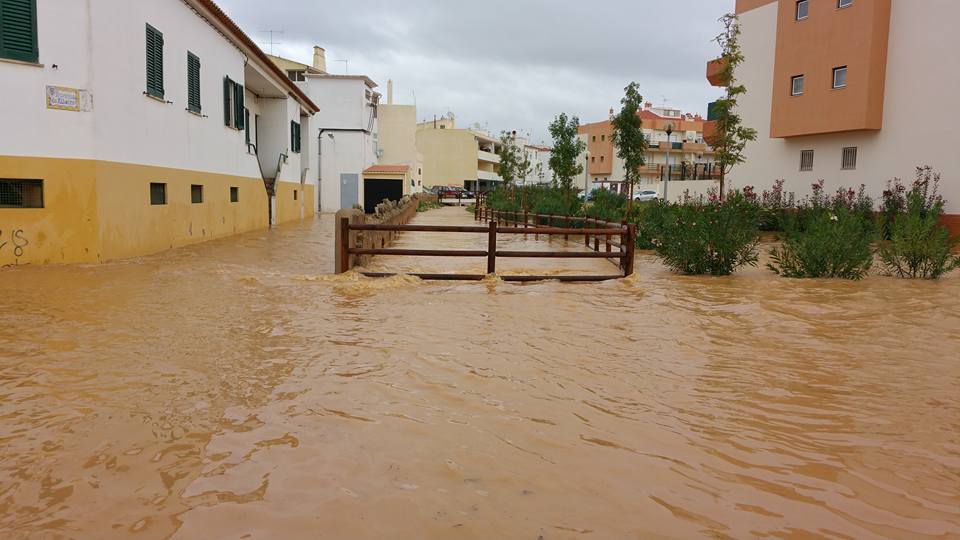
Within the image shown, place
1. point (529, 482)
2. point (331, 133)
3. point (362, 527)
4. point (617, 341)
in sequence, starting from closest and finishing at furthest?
1. point (362, 527)
2. point (529, 482)
3. point (617, 341)
4. point (331, 133)

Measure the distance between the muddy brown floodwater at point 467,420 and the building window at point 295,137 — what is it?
65.5 ft

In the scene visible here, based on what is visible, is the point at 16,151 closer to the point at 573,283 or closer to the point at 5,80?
the point at 5,80

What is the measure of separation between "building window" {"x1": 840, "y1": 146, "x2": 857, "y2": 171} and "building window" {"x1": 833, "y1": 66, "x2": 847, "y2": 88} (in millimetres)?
2257

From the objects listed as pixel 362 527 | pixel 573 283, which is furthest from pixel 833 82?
pixel 362 527

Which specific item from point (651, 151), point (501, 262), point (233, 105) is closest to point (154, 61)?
point (233, 105)

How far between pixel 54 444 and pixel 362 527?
7.01ft

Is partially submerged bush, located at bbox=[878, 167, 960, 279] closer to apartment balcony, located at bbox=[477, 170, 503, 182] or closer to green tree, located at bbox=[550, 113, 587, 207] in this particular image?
green tree, located at bbox=[550, 113, 587, 207]

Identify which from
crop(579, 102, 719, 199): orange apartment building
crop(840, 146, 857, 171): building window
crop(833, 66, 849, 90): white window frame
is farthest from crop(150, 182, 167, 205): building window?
crop(579, 102, 719, 199): orange apartment building

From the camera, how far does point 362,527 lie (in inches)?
131

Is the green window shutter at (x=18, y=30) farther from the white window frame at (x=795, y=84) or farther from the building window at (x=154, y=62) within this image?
the white window frame at (x=795, y=84)

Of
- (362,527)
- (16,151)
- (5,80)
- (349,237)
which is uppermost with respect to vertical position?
(5,80)

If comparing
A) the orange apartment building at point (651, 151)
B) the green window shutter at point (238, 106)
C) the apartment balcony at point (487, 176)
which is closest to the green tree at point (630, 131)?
the green window shutter at point (238, 106)

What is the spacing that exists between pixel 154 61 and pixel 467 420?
12.4 m

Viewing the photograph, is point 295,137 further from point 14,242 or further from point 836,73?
point 836,73
